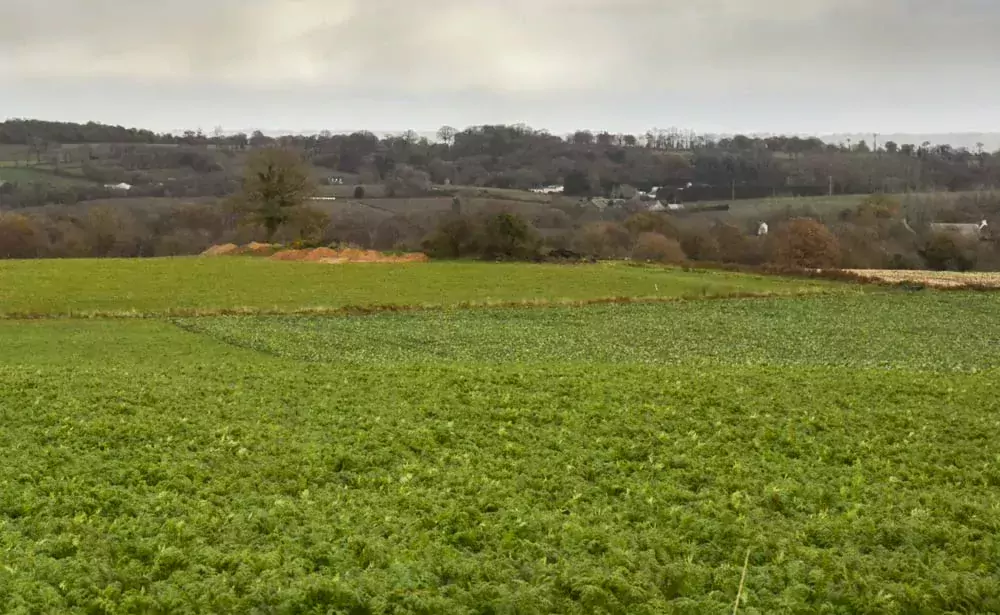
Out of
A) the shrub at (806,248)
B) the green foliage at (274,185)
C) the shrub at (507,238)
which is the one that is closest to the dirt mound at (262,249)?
the green foliage at (274,185)

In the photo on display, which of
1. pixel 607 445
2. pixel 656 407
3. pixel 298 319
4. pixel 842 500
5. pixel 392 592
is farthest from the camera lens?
pixel 298 319

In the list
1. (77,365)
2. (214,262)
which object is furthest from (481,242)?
(77,365)

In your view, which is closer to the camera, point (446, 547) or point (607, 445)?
point (446, 547)

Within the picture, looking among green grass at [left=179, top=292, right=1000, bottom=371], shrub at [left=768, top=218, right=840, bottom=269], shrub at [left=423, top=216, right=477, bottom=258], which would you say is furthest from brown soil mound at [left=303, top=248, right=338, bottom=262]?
shrub at [left=768, top=218, right=840, bottom=269]

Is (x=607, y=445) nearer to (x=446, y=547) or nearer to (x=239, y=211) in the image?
(x=446, y=547)

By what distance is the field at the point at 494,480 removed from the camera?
32.5 feet

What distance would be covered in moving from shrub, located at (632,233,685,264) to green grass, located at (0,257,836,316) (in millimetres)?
24987

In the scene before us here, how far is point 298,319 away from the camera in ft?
131

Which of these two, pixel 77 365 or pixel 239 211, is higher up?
pixel 239 211

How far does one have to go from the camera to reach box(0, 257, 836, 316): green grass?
43.2 metres

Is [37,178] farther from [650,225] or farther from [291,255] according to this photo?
[650,225]

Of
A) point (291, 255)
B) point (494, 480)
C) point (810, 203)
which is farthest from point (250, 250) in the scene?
point (810, 203)

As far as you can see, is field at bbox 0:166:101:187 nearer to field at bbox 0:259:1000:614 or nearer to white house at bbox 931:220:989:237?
field at bbox 0:259:1000:614

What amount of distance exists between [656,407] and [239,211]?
62987 millimetres
